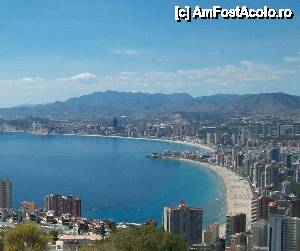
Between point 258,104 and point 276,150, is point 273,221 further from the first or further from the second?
point 258,104

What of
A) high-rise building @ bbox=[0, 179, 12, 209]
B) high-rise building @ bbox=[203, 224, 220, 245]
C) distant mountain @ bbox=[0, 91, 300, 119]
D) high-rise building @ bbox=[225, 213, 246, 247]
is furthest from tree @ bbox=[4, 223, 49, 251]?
distant mountain @ bbox=[0, 91, 300, 119]

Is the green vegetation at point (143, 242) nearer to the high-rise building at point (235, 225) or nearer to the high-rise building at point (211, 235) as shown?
the high-rise building at point (211, 235)

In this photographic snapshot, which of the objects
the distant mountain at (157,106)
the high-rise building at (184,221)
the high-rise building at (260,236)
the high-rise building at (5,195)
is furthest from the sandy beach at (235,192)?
the distant mountain at (157,106)

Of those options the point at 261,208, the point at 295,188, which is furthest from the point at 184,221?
the point at 295,188

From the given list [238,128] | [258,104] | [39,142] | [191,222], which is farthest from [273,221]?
[258,104]

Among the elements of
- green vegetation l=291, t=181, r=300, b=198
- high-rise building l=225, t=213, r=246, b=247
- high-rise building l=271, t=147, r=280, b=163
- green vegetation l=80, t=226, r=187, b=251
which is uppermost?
green vegetation l=80, t=226, r=187, b=251

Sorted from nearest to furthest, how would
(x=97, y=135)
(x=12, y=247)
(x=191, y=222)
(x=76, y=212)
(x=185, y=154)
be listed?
1. (x=12, y=247)
2. (x=191, y=222)
3. (x=76, y=212)
4. (x=185, y=154)
5. (x=97, y=135)

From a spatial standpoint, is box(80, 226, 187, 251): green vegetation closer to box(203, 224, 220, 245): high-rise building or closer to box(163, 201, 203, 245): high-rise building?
box(203, 224, 220, 245): high-rise building
